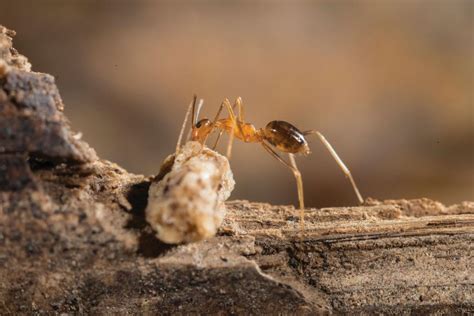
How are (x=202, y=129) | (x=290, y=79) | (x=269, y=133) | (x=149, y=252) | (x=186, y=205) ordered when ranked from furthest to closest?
(x=290, y=79) < (x=269, y=133) < (x=202, y=129) < (x=149, y=252) < (x=186, y=205)

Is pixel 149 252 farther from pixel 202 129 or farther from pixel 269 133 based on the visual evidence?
pixel 269 133

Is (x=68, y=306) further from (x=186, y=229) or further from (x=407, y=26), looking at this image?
(x=407, y=26)

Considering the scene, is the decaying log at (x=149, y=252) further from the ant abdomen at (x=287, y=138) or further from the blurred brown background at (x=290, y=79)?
the blurred brown background at (x=290, y=79)

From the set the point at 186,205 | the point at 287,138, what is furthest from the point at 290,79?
the point at 186,205

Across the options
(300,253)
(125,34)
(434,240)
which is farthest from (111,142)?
(434,240)

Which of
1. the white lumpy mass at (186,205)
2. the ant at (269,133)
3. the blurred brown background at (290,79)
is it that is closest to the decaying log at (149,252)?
the white lumpy mass at (186,205)
